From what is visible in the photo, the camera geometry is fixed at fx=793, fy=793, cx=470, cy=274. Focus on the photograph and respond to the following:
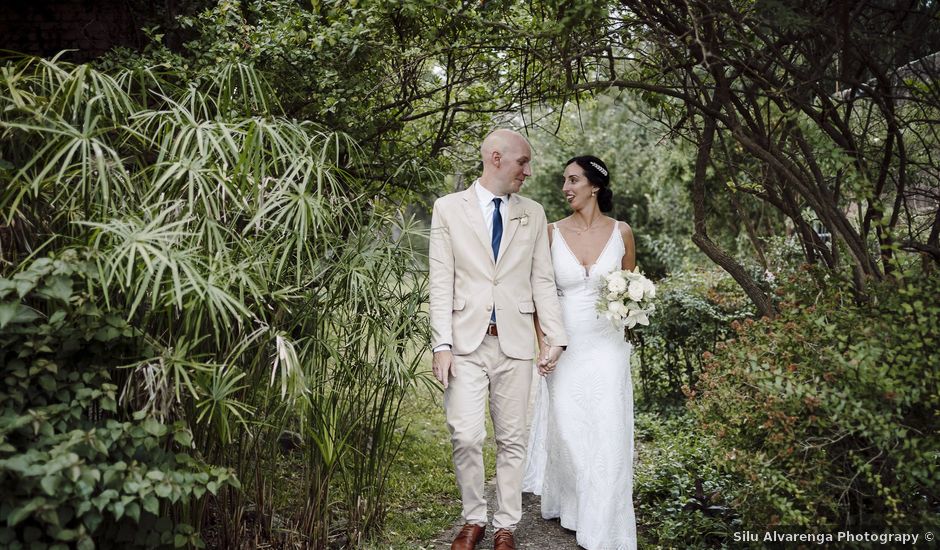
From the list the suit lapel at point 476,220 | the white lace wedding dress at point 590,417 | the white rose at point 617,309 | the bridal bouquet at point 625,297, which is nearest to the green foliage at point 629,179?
the white lace wedding dress at point 590,417

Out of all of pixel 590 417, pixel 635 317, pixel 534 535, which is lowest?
pixel 534 535

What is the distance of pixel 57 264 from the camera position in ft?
9.12

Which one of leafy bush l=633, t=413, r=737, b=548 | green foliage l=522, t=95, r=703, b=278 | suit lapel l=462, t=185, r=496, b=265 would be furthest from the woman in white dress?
green foliage l=522, t=95, r=703, b=278

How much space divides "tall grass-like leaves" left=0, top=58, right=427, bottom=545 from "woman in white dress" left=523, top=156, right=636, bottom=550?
2.97ft

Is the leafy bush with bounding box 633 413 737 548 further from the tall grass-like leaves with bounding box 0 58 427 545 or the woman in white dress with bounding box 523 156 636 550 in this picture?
the tall grass-like leaves with bounding box 0 58 427 545

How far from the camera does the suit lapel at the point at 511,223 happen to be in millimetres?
4043

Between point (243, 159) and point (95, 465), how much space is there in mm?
1311

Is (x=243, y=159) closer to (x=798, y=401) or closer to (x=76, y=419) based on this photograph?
(x=76, y=419)

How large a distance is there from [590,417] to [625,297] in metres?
0.67

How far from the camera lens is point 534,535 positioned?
14.5 ft

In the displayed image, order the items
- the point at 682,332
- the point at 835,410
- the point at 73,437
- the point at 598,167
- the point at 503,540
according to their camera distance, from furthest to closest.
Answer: the point at 682,332
the point at 598,167
the point at 503,540
the point at 835,410
the point at 73,437

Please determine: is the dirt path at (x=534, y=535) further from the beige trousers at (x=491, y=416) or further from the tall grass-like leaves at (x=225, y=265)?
the tall grass-like leaves at (x=225, y=265)

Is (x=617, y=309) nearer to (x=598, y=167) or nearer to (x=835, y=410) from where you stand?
(x=598, y=167)

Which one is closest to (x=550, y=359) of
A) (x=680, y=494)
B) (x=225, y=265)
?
(x=680, y=494)
